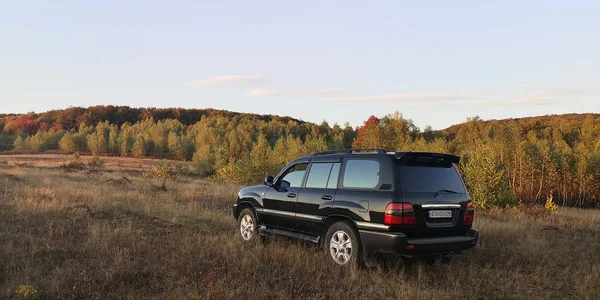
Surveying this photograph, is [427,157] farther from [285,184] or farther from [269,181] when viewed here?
[269,181]

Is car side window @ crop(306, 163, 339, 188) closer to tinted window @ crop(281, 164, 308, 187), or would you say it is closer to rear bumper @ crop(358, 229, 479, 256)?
tinted window @ crop(281, 164, 308, 187)

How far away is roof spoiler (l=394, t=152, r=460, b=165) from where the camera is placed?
604 cm

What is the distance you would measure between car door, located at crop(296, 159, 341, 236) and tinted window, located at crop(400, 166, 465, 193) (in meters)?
1.20

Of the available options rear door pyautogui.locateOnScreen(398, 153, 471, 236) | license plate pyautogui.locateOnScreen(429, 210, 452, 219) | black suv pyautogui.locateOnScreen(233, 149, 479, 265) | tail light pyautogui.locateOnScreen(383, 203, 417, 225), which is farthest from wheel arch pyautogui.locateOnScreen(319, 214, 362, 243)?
license plate pyautogui.locateOnScreen(429, 210, 452, 219)

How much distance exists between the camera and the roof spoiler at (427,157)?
604cm

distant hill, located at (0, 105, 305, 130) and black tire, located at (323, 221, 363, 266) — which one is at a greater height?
distant hill, located at (0, 105, 305, 130)

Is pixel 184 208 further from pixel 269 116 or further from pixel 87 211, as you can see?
pixel 269 116

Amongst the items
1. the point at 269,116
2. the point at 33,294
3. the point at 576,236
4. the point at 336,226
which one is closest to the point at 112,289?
the point at 33,294

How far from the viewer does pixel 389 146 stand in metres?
75.6

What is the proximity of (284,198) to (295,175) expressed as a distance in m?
0.46

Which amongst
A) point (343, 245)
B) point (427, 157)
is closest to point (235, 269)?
point (343, 245)

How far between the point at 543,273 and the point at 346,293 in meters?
3.36

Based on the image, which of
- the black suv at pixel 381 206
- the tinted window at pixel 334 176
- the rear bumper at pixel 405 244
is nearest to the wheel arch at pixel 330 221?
the black suv at pixel 381 206

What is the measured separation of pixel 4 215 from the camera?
9719mm
